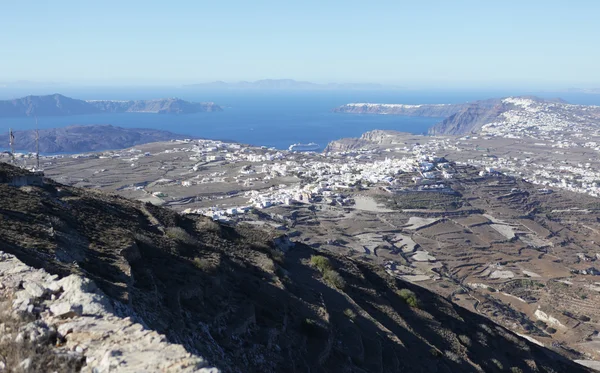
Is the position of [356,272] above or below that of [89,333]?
below

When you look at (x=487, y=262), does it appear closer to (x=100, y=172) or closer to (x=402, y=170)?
(x=402, y=170)

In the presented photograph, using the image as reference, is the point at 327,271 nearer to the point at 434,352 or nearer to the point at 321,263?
the point at 321,263

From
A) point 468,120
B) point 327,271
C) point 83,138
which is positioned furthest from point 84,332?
point 468,120

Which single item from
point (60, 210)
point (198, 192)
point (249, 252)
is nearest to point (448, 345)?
point (249, 252)

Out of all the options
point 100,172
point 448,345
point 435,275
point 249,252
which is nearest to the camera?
point 448,345

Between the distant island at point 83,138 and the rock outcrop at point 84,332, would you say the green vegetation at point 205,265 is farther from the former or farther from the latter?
the distant island at point 83,138

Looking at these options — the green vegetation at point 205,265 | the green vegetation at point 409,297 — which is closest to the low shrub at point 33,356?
the green vegetation at point 205,265

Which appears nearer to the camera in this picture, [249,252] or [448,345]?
[448,345]
